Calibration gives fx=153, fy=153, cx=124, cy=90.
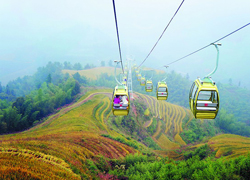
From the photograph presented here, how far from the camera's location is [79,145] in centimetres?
1650

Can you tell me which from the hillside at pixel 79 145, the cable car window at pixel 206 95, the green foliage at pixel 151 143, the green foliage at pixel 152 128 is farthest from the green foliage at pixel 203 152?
the cable car window at pixel 206 95

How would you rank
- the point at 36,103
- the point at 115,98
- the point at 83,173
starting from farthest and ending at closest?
the point at 36,103
the point at 83,173
the point at 115,98

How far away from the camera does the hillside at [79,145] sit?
9391 millimetres

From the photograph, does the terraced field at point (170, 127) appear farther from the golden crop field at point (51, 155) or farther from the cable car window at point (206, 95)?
the cable car window at point (206, 95)

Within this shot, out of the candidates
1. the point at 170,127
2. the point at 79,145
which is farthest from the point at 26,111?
the point at 170,127

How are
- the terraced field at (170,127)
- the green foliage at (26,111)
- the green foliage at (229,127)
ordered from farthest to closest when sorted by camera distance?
the green foliage at (229,127), the terraced field at (170,127), the green foliage at (26,111)

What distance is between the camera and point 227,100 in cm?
10388

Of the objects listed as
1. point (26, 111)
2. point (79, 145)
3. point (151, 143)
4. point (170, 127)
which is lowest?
point (170, 127)

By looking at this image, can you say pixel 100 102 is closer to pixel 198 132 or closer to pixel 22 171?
pixel 198 132

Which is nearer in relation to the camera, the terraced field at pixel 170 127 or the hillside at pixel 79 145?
the hillside at pixel 79 145

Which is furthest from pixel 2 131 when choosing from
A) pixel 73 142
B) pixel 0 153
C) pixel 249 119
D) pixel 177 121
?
pixel 249 119

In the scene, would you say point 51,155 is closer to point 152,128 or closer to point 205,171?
point 205,171

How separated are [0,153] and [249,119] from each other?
10125 cm

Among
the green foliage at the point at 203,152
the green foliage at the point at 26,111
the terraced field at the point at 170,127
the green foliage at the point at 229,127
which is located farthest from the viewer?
the green foliage at the point at 229,127
